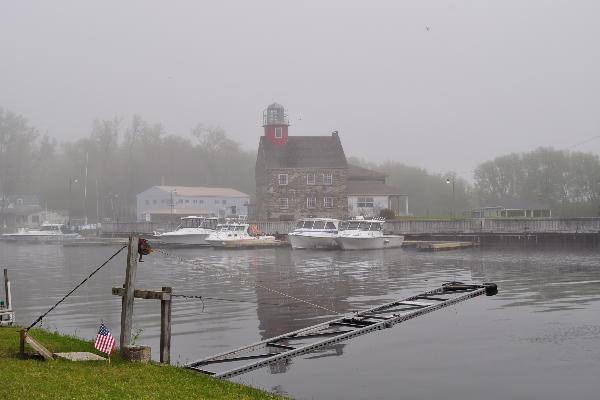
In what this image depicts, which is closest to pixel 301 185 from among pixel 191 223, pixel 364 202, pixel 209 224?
pixel 364 202

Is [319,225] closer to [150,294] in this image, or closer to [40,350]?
[150,294]

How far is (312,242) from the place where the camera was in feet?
204

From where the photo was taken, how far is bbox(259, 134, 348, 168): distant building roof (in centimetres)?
8431

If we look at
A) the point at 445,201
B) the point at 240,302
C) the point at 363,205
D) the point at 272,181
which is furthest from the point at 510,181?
the point at 240,302

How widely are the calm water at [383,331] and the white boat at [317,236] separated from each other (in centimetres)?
1872

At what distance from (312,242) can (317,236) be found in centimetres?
95

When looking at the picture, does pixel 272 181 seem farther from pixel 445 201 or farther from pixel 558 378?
pixel 558 378

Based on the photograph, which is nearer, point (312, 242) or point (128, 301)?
point (128, 301)

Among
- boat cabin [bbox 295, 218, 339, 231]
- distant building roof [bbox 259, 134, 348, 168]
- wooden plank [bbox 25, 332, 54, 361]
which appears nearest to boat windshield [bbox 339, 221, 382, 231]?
boat cabin [bbox 295, 218, 339, 231]

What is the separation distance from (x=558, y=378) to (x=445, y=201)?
109192 mm

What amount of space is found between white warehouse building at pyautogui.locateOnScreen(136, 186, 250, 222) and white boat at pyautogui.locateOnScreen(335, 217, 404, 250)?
41.6 meters

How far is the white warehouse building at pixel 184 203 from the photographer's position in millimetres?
102125

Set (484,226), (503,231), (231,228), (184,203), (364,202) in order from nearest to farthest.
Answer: (231,228) < (503,231) < (484,226) < (364,202) < (184,203)

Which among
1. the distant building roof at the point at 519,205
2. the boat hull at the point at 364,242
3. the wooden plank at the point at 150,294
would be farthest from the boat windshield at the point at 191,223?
the wooden plank at the point at 150,294
